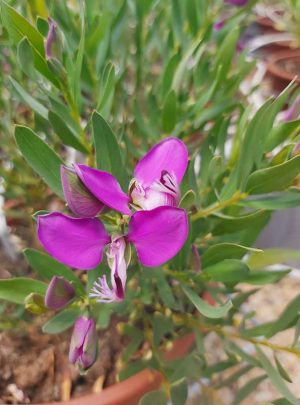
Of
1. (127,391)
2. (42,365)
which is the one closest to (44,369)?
(42,365)

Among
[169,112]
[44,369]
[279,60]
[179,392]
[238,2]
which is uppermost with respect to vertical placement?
[279,60]

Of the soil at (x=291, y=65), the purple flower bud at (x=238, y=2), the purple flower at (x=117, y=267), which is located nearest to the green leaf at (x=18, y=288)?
the purple flower at (x=117, y=267)

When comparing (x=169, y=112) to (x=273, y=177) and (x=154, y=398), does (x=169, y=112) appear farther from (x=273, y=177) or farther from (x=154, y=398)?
(x=154, y=398)

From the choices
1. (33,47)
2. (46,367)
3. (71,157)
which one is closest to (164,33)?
(71,157)

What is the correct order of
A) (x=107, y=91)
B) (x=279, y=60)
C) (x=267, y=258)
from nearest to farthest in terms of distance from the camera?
(x=107, y=91) → (x=267, y=258) → (x=279, y=60)

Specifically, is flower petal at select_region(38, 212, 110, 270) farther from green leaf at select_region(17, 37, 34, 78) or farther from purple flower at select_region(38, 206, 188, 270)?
green leaf at select_region(17, 37, 34, 78)

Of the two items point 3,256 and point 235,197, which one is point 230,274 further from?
point 3,256

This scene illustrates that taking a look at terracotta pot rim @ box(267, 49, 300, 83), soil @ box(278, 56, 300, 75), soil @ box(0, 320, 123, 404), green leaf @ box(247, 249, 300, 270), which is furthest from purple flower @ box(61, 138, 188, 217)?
soil @ box(278, 56, 300, 75)
